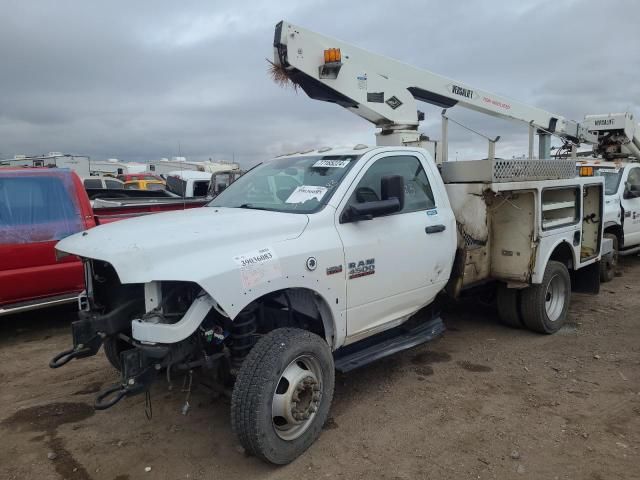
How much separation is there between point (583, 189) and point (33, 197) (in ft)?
20.9

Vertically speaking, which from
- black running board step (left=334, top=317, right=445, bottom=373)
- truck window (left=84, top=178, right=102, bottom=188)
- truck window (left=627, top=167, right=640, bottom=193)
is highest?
truck window (left=84, top=178, right=102, bottom=188)

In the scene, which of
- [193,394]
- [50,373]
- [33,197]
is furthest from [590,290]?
[33,197]

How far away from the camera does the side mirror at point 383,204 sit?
140 inches

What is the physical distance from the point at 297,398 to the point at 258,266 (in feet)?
2.95

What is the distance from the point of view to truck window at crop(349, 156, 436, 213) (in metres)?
3.91

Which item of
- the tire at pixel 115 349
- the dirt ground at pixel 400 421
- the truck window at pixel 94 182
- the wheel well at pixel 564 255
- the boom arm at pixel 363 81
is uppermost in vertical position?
the boom arm at pixel 363 81

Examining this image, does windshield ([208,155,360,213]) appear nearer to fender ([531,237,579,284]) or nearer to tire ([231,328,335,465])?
tire ([231,328,335,465])

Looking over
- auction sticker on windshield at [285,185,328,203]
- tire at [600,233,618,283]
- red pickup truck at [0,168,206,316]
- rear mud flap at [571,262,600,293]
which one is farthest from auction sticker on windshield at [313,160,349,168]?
tire at [600,233,618,283]

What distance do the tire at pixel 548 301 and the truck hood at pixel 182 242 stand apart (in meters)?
3.23

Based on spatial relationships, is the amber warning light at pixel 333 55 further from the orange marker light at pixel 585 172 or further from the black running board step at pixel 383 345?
the orange marker light at pixel 585 172

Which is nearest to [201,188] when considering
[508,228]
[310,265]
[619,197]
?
[619,197]

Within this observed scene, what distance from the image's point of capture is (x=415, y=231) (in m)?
4.11

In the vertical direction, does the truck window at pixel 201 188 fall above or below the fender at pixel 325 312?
above

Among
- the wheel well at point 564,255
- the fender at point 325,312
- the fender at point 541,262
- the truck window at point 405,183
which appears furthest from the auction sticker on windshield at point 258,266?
the wheel well at point 564,255
